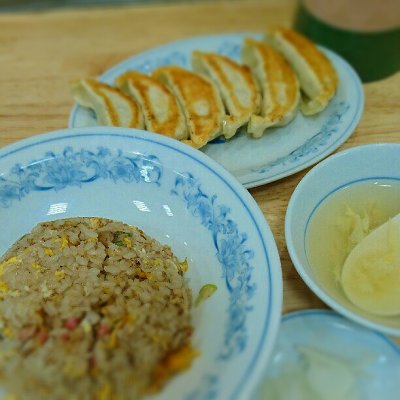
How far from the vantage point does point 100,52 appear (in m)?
1.68

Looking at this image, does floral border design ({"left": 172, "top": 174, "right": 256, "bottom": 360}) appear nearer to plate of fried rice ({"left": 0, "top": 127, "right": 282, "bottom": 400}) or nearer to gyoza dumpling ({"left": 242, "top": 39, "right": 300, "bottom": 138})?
plate of fried rice ({"left": 0, "top": 127, "right": 282, "bottom": 400})

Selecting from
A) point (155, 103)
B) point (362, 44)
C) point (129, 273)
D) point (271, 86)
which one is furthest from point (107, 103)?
point (362, 44)

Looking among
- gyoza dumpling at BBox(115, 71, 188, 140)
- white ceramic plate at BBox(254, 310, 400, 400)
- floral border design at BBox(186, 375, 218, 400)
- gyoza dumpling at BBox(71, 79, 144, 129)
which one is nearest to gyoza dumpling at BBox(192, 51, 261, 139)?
gyoza dumpling at BBox(115, 71, 188, 140)

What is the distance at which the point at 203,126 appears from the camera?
49.3 inches

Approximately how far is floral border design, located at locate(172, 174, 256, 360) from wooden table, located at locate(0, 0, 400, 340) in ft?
0.64

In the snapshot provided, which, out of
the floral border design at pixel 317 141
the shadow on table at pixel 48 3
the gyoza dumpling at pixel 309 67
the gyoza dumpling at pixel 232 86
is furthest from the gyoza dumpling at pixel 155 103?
the shadow on table at pixel 48 3

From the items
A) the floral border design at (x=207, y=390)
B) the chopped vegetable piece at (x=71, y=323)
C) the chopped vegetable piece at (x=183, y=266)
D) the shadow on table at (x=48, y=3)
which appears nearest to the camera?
the floral border design at (x=207, y=390)

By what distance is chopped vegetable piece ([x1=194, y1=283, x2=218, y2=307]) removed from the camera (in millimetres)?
907

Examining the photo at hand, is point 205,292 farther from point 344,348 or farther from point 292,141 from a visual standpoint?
point 292,141

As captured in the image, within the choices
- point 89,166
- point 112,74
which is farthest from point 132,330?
point 112,74

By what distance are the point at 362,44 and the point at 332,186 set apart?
62 cm

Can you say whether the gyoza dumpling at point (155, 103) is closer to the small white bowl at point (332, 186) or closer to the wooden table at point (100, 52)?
the wooden table at point (100, 52)

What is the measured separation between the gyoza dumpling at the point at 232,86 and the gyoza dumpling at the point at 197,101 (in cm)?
3

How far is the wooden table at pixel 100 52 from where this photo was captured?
1368mm
